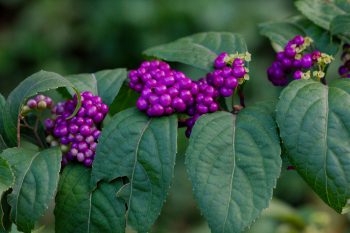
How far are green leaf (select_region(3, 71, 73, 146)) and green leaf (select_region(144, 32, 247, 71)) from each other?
1.34 feet

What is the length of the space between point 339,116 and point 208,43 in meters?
0.60

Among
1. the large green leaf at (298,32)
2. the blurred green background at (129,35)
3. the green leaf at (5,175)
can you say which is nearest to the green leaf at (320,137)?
the large green leaf at (298,32)

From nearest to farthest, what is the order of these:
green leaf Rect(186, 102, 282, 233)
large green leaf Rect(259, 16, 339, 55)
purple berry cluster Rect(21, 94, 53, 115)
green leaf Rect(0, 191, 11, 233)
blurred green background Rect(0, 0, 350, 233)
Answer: green leaf Rect(186, 102, 282, 233)
green leaf Rect(0, 191, 11, 233)
purple berry cluster Rect(21, 94, 53, 115)
large green leaf Rect(259, 16, 339, 55)
blurred green background Rect(0, 0, 350, 233)

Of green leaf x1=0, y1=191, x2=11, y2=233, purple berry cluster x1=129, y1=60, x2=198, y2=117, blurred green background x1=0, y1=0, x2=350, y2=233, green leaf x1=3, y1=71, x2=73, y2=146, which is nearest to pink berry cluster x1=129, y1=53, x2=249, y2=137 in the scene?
purple berry cluster x1=129, y1=60, x2=198, y2=117

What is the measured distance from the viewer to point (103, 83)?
6.78 ft

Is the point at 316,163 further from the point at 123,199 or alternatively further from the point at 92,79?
the point at 92,79

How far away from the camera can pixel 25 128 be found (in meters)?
2.02

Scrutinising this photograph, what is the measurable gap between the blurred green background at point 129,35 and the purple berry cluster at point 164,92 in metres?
3.17

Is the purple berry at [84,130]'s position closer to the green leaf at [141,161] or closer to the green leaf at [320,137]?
the green leaf at [141,161]

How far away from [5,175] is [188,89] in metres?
0.57

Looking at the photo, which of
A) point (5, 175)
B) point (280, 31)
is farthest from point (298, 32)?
point (5, 175)

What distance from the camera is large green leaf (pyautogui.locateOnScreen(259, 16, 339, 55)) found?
2123mm

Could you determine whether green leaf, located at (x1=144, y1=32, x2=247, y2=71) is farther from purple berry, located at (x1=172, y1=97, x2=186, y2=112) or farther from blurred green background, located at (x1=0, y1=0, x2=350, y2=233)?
blurred green background, located at (x1=0, y1=0, x2=350, y2=233)

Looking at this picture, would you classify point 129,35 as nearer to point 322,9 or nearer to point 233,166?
point 322,9
